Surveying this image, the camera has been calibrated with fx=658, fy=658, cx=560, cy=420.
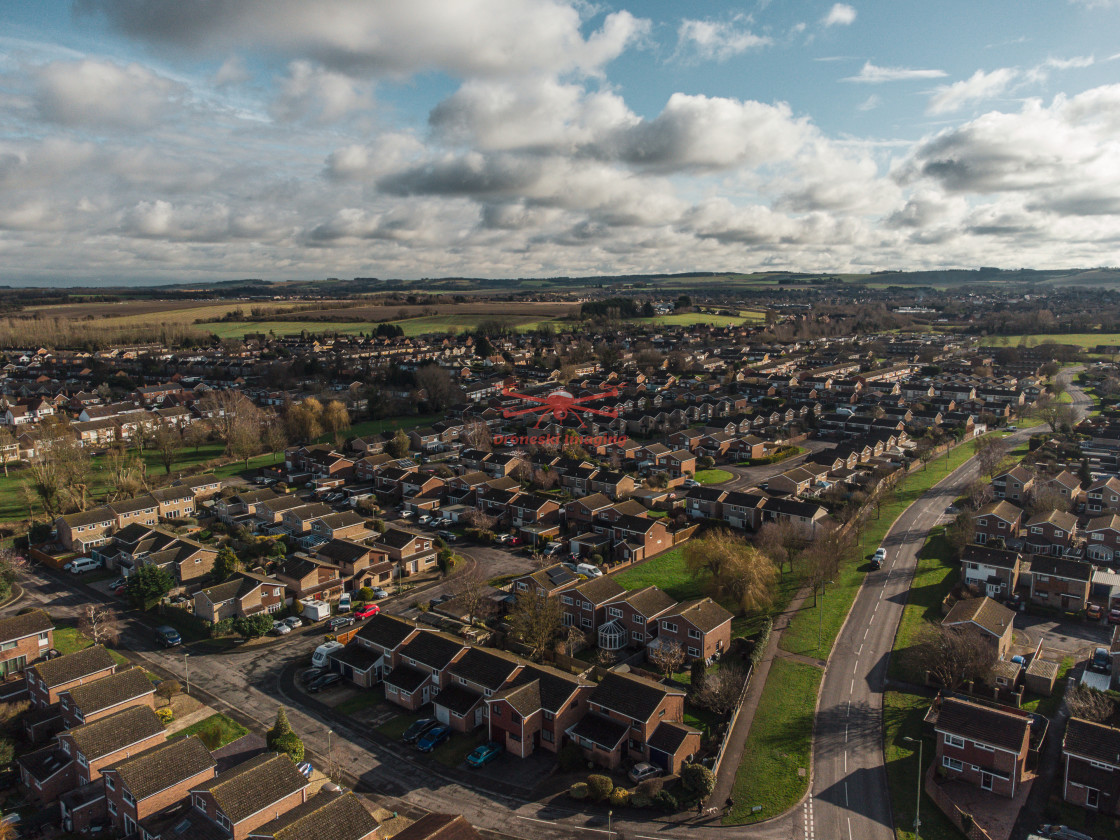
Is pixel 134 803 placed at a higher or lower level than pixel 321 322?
lower

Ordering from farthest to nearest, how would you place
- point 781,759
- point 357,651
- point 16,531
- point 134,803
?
1. point 16,531
2. point 357,651
3. point 781,759
4. point 134,803

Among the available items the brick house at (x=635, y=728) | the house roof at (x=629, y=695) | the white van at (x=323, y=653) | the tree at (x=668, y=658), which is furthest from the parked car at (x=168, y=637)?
the tree at (x=668, y=658)

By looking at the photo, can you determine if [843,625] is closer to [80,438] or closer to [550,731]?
[550,731]

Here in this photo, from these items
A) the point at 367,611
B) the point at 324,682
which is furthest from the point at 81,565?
the point at 324,682

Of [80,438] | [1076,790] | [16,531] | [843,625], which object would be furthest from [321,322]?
[1076,790]

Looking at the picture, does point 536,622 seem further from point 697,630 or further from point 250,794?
point 250,794

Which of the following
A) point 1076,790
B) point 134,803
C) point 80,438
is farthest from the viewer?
point 80,438
